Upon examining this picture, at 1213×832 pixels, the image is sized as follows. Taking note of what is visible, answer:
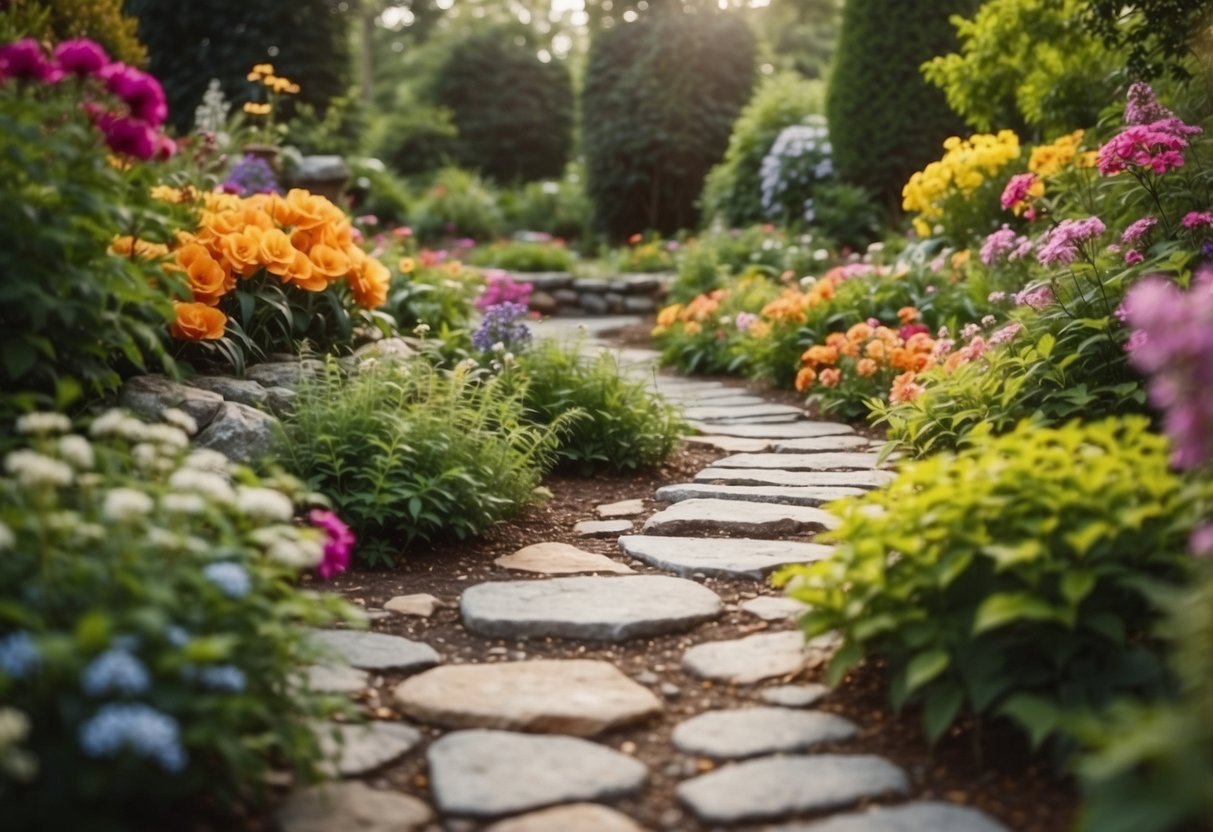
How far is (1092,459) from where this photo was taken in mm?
2143

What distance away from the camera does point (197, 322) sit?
3637 mm

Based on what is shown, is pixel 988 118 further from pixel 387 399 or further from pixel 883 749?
pixel 883 749

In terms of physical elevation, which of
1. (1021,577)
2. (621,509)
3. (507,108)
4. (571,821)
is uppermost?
(507,108)

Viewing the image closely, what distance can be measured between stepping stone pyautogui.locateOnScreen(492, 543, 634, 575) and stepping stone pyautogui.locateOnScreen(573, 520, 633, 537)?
0.20 metres

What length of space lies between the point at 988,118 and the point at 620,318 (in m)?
3.90

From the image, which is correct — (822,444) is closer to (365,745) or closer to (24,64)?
(365,745)

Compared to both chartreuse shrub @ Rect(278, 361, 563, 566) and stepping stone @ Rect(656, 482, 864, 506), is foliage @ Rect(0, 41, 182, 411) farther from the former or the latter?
stepping stone @ Rect(656, 482, 864, 506)

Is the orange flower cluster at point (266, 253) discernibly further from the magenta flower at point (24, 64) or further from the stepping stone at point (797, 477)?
the stepping stone at point (797, 477)

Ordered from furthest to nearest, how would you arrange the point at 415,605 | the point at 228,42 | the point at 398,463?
the point at 228,42, the point at 398,463, the point at 415,605

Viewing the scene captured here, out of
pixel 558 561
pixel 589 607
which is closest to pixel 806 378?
pixel 558 561

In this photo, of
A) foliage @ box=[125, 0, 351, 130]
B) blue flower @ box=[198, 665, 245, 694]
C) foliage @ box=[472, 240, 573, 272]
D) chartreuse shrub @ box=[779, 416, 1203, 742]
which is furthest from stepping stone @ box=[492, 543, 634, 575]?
foliage @ box=[125, 0, 351, 130]

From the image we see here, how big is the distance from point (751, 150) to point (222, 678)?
9.73m

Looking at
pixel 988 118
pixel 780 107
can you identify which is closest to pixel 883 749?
pixel 988 118

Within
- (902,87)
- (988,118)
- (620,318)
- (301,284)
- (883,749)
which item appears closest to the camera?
(883,749)
